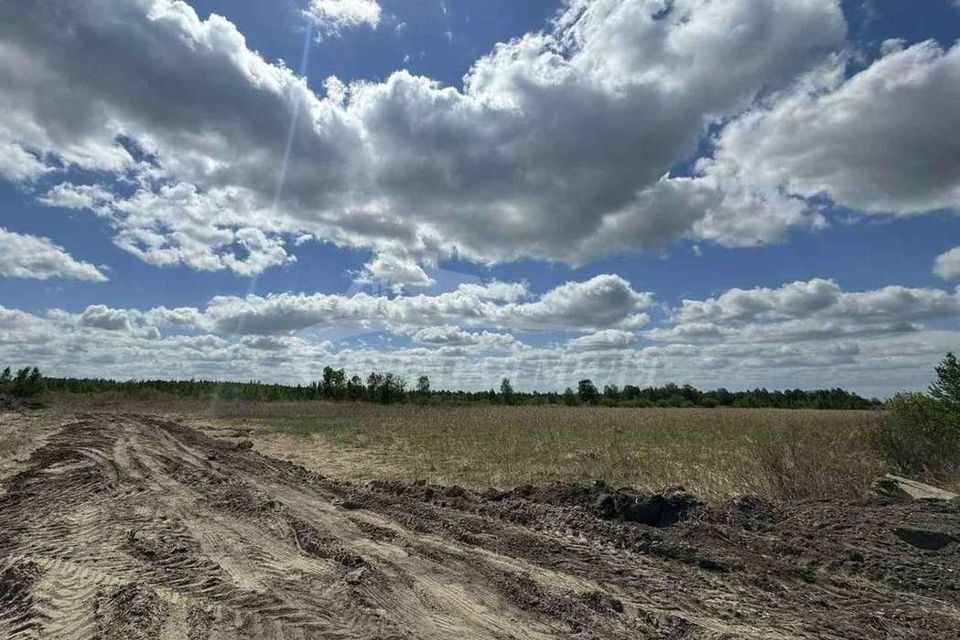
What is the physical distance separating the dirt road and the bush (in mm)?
6385

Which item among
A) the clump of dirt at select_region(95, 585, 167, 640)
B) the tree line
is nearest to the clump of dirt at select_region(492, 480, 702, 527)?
the clump of dirt at select_region(95, 585, 167, 640)

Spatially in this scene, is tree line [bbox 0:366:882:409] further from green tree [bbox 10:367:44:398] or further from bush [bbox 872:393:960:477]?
bush [bbox 872:393:960:477]

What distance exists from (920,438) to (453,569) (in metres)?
13.3

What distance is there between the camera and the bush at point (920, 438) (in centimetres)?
1252

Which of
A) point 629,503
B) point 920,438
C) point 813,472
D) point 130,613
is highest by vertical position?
point 920,438

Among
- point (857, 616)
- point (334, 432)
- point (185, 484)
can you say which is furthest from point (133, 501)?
point (334, 432)

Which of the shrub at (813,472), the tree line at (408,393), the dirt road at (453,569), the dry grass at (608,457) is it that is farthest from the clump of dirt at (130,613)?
the tree line at (408,393)

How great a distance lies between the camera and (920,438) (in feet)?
43.5

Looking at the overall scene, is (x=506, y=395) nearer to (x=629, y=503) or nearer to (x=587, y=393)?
(x=587, y=393)

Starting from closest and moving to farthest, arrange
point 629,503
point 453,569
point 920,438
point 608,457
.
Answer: point 453,569 → point 629,503 → point 920,438 → point 608,457

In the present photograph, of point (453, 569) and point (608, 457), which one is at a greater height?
point (608, 457)

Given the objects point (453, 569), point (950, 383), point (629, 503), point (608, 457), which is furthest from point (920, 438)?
point (453, 569)

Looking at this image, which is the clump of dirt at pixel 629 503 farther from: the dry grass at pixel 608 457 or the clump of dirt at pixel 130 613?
the clump of dirt at pixel 130 613

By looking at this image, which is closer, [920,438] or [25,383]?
[920,438]
